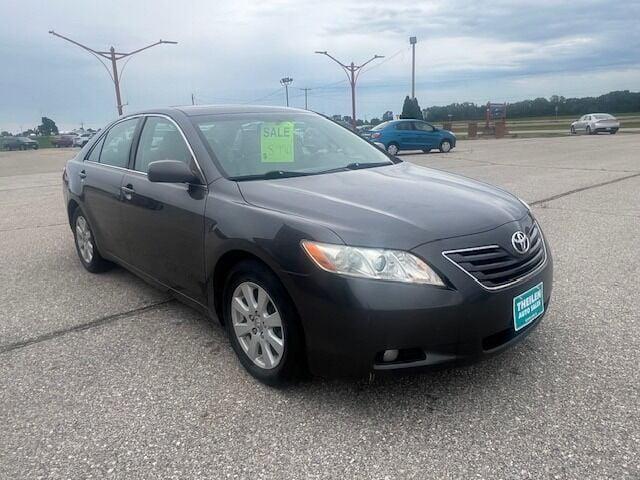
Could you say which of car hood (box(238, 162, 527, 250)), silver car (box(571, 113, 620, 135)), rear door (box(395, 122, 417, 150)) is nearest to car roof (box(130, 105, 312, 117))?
car hood (box(238, 162, 527, 250))

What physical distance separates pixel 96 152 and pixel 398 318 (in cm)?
375

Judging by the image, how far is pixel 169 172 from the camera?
3.20 metres

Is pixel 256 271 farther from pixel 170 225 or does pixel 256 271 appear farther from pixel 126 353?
pixel 126 353

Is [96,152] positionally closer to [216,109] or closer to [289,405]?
[216,109]

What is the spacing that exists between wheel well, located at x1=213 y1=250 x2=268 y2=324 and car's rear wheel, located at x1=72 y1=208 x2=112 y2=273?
7.32 feet

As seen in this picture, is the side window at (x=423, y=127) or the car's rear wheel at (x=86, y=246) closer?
the car's rear wheel at (x=86, y=246)

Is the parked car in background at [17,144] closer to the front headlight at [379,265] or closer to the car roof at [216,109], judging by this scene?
the car roof at [216,109]

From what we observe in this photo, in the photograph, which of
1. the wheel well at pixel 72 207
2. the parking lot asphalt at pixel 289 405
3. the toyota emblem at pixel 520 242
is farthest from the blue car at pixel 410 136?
the toyota emblem at pixel 520 242

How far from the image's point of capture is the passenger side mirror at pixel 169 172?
10.5 feet

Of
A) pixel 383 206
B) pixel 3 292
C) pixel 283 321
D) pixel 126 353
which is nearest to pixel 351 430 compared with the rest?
pixel 283 321

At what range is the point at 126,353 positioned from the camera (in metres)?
3.42

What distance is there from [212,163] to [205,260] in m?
0.61

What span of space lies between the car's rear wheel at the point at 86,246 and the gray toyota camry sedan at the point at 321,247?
3.45ft

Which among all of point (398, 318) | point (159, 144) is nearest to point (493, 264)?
point (398, 318)
